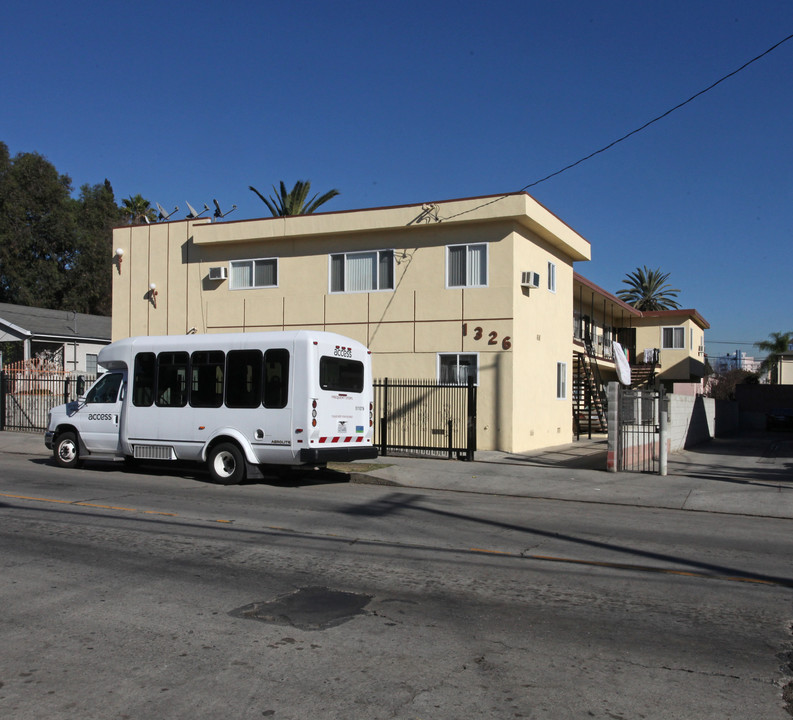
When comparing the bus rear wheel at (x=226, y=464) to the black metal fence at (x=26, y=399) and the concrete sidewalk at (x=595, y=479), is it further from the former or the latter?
the black metal fence at (x=26, y=399)

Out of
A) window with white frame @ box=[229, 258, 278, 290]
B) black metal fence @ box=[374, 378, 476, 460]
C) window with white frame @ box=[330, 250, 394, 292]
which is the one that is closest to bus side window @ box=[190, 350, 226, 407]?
black metal fence @ box=[374, 378, 476, 460]

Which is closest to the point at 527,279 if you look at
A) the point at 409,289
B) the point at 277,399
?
the point at 409,289

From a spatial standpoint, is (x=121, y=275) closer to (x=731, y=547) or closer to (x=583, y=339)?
(x=583, y=339)

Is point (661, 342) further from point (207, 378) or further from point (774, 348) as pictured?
point (207, 378)

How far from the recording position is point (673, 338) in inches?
1737

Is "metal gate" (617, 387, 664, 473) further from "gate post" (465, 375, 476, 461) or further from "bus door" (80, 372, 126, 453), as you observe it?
"bus door" (80, 372, 126, 453)

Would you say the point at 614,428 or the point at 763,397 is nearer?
the point at 614,428

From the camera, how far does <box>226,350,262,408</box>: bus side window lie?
14.2 meters

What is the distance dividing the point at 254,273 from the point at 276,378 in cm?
1092

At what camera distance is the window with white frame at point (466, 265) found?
21.3 m

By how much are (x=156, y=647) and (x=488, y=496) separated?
9.59 meters

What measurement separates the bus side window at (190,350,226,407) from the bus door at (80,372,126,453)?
1862 millimetres

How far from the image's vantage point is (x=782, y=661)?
520cm

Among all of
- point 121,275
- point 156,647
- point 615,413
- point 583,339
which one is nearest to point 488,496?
point 615,413
